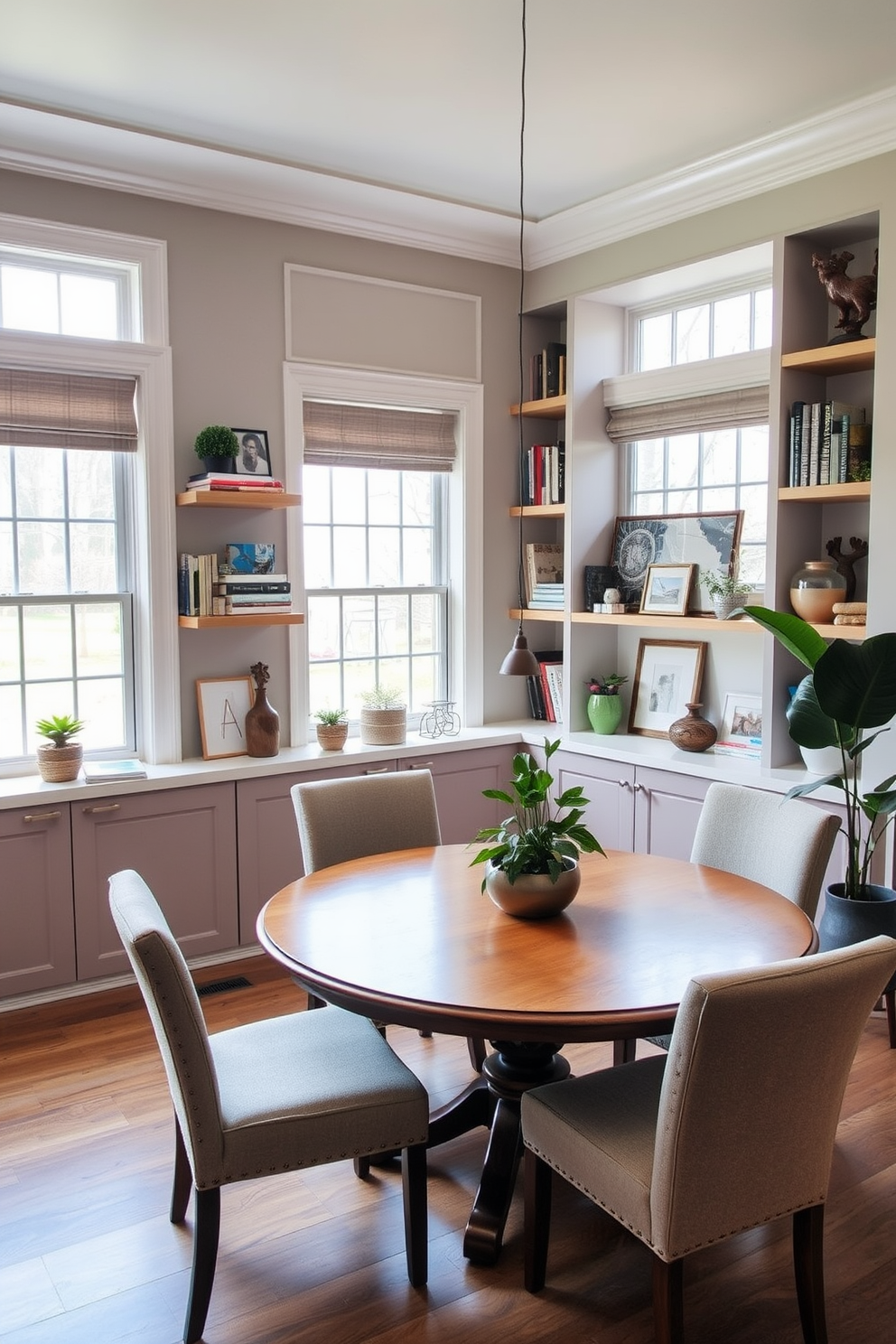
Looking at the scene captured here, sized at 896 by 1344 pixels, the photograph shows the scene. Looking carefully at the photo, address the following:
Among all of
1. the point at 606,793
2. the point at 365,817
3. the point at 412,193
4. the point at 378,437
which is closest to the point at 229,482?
the point at 378,437

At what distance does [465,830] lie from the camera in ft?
15.0

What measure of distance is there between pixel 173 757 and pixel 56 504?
3.42 ft

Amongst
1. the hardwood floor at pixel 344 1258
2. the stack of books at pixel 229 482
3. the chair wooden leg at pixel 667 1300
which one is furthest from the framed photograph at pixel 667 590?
the chair wooden leg at pixel 667 1300

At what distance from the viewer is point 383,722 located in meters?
4.38

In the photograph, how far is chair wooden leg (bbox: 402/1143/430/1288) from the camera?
2.22 meters

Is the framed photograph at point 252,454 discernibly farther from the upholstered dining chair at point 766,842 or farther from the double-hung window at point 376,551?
the upholstered dining chair at point 766,842

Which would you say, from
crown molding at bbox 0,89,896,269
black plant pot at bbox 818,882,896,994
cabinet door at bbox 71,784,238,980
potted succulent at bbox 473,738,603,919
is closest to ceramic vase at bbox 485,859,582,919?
potted succulent at bbox 473,738,603,919

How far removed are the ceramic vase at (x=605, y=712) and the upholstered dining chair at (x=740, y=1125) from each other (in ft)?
8.79

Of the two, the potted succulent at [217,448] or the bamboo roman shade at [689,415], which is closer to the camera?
the potted succulent at [217,448]

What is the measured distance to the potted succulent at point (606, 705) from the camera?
463cm

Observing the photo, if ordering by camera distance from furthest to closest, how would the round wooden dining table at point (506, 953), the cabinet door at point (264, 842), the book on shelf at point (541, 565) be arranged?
the book on shelf at point (541, 565)
the cabinet door at point (264, 842)
the round wooden dining table at point (506, 953)

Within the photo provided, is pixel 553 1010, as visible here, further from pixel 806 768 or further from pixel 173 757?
pixel 173 757

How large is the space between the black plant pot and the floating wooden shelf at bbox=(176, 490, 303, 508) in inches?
94.2

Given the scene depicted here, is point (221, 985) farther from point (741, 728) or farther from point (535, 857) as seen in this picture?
point (741, 728)
